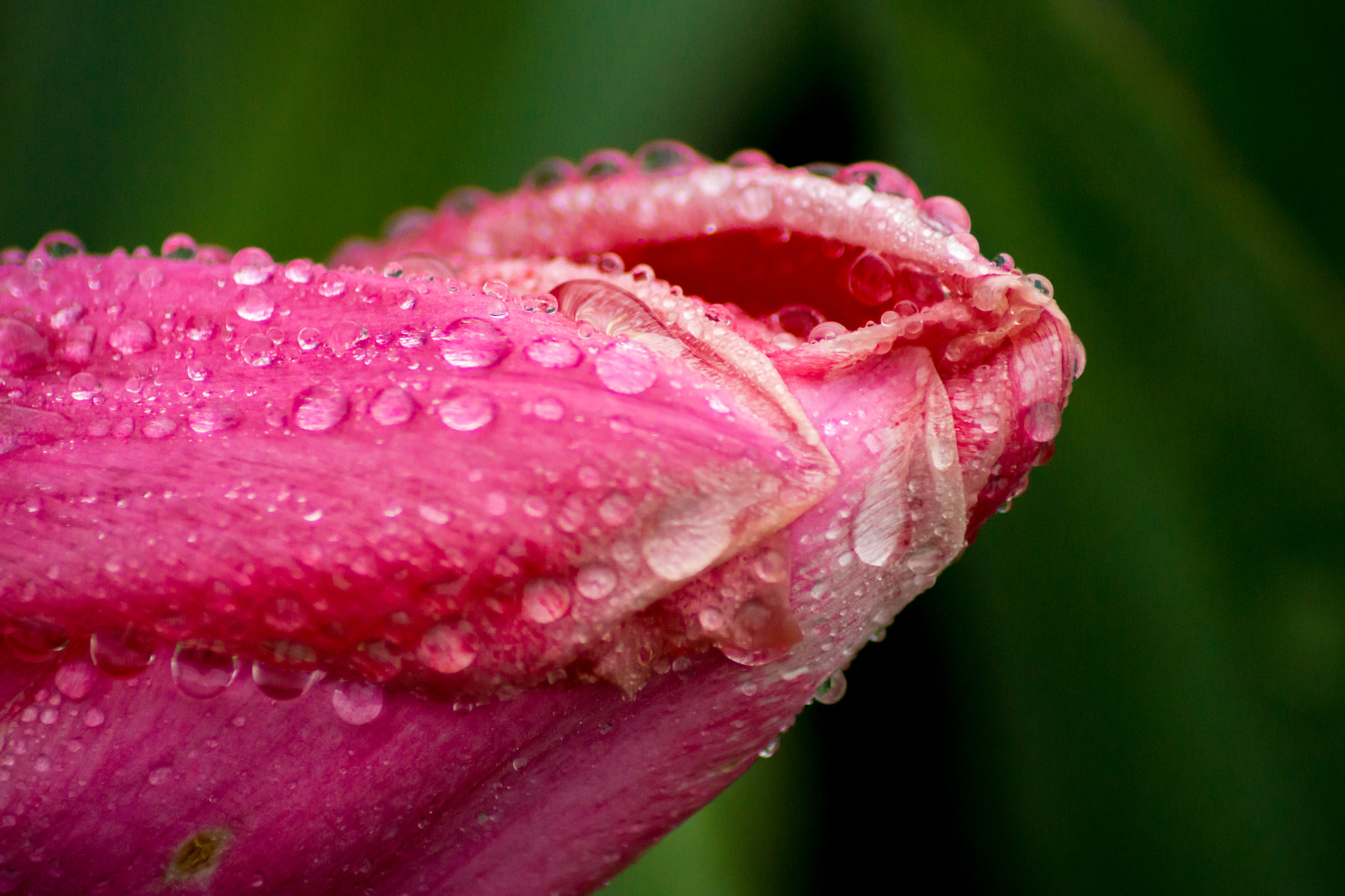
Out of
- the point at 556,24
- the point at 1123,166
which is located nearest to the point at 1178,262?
the point at 1123,166

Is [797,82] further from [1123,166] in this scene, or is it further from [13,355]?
[13,355]

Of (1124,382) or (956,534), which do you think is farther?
(1124,382)

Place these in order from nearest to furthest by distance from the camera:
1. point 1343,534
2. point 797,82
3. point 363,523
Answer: point 363,523
point 1343,534
point 797,82

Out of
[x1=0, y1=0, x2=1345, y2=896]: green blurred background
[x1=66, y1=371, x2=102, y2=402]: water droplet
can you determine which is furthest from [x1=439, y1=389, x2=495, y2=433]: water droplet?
[x1=0, y1=0, x2=1345, y2=896]: green blurred background

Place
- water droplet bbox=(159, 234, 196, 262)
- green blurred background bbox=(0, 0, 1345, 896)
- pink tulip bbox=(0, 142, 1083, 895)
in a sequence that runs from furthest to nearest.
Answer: green blurred background bbox=(0, 0, 1345, 896) < water droplet bbox=(159, 234, 196, 262) < pink tulip bbox=(0, 142, 1083, 895)

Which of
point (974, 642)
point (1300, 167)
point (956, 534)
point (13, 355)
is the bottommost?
point (974, 642)

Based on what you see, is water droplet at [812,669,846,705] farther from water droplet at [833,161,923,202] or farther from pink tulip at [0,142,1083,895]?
water droplet at [833,161,923,202]


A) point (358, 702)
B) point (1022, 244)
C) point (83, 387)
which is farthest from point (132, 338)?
point (1022, 244)

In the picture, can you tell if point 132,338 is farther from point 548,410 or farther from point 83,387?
point 548,410

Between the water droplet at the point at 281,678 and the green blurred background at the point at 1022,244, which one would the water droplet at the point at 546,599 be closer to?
the water droplet at the point at 281,678
